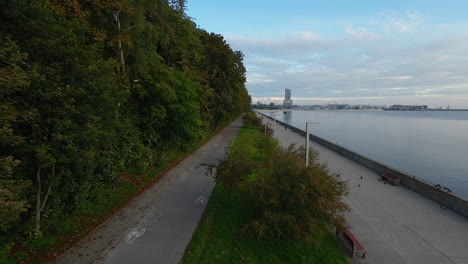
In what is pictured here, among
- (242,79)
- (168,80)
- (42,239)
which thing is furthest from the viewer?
(242,79)

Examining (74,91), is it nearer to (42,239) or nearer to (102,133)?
(102,133)

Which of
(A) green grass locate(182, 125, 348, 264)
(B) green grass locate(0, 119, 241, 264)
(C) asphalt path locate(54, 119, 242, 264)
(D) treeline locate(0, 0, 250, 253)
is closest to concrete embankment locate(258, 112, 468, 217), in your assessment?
(A) green grass locate(182, 125, 348, 264)

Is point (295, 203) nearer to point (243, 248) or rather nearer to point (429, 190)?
point (243, 248)

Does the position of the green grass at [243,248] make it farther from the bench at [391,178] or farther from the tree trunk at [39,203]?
the bench at [391,178]

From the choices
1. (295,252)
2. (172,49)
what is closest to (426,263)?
(295,252)

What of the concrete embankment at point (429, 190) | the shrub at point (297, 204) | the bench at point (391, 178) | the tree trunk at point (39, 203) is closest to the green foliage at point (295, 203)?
the shrub at point (297, 204)

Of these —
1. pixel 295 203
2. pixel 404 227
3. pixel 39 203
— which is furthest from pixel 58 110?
pixel 404 227
